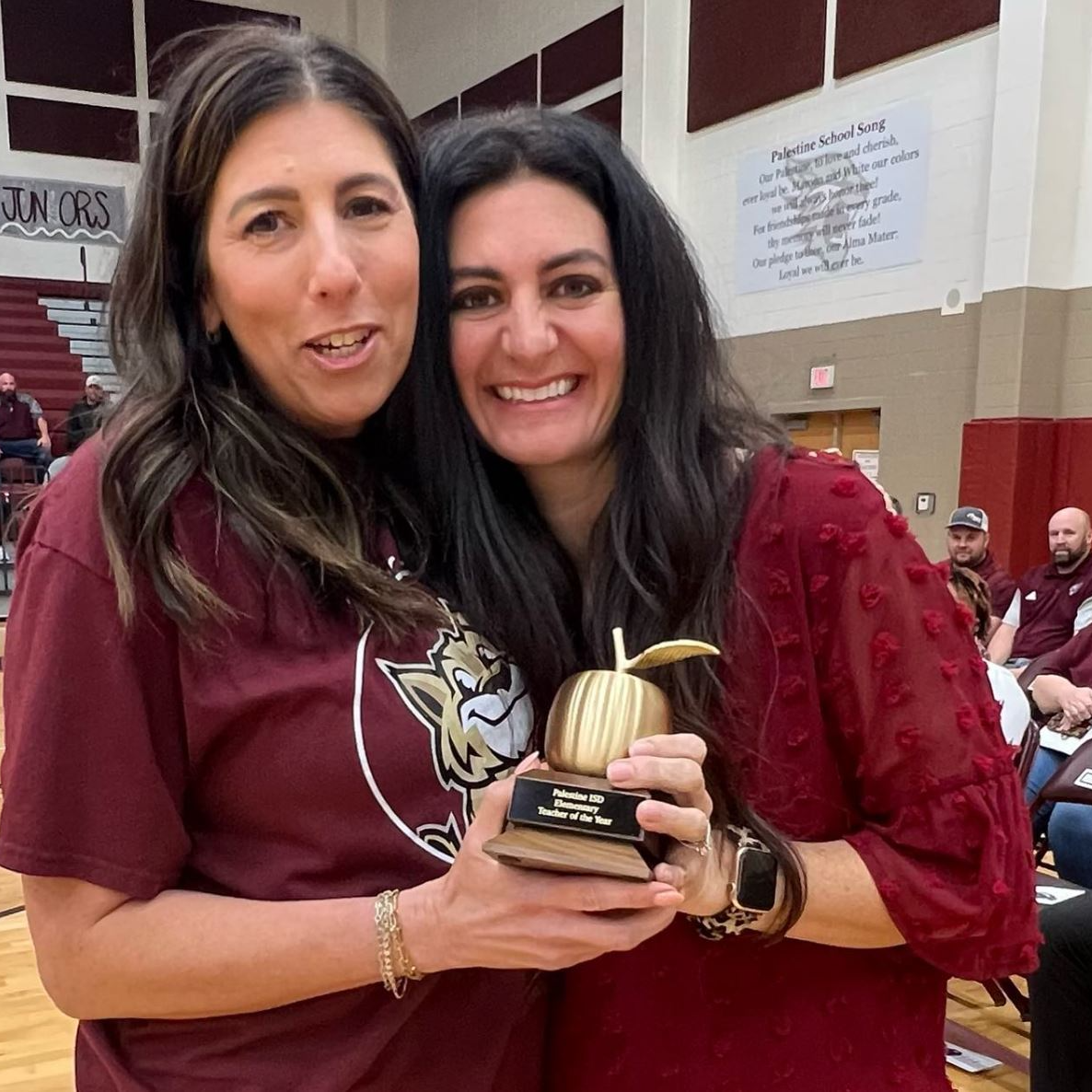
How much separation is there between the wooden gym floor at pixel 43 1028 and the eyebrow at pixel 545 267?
223 centimetres

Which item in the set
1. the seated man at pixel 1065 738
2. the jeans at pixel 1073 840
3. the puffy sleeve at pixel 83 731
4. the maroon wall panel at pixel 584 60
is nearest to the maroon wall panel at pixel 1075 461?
the seated man at pixel 1065 738

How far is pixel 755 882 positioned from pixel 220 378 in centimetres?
72

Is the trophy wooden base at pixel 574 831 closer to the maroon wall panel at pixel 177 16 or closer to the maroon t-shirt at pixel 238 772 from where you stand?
the maroon t-shirt at pixel 238 772

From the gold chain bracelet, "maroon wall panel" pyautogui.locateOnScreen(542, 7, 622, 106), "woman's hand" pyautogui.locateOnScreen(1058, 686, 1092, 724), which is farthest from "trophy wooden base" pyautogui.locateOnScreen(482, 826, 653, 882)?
"maroon wall panel" pyautogui.locateOnScreen(542, 7, 622, 106)

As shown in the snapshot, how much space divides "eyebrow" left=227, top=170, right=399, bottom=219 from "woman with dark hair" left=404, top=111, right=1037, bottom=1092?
12cm

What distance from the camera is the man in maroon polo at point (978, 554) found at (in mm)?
5699

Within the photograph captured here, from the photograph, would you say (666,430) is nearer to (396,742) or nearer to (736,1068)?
(396,742)

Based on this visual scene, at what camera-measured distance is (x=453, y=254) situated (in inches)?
46.8

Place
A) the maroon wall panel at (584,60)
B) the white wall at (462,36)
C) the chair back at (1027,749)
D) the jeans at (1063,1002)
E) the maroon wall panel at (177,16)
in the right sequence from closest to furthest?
1. the jeans at (1063,1002)
2. the chair back at (1027,749)
3. the maroon wall panel at (584,60)
4. the white wall at (462,36)
5. the maroon wall panel at (177,16)

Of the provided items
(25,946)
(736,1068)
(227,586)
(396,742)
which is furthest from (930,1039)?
(25,946)

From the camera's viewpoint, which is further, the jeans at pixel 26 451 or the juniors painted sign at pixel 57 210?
the juniors painted sign at pixel 57 210

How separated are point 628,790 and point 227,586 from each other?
39cm

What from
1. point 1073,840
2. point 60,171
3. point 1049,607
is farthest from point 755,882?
point 60,171

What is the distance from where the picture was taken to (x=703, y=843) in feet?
3.10
